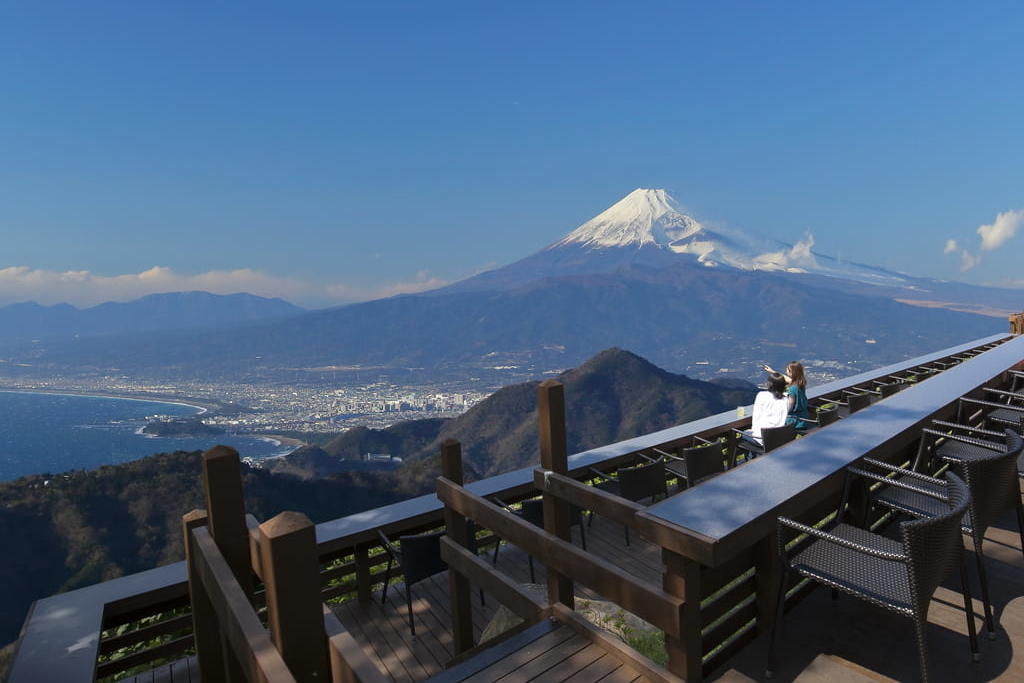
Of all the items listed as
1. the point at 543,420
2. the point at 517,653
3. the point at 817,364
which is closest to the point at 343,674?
the point at 517,653

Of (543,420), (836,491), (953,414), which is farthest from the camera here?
(953,414)

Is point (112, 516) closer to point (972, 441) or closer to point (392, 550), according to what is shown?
point (392, 550)

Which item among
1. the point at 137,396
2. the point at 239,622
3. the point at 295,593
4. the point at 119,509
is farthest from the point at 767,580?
the point at 137,396

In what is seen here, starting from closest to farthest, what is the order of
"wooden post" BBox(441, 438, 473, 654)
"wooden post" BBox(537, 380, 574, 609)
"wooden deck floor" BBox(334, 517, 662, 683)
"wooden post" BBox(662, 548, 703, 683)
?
"wooden post" BBox(662, 548, 703, 683) < "wooden post" BBox(537, 380, 574, 609) < "wooden post" BBox(441, 438, 473, 654) < "wooden deck floor" BBox(334, 517, 662, 683)

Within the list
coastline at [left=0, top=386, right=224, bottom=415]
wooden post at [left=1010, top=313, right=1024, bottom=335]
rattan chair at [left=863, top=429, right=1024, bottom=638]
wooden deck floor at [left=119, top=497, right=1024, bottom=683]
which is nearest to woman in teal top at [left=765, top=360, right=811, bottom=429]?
wooden deck floor at [left=119, top=497, right=1024, bottom=683]

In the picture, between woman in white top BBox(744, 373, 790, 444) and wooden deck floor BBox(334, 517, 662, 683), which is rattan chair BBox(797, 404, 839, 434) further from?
wooden deck floor BBox(334, 517, 662, 683)

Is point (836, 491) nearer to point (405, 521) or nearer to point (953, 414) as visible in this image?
point (953, 414)
